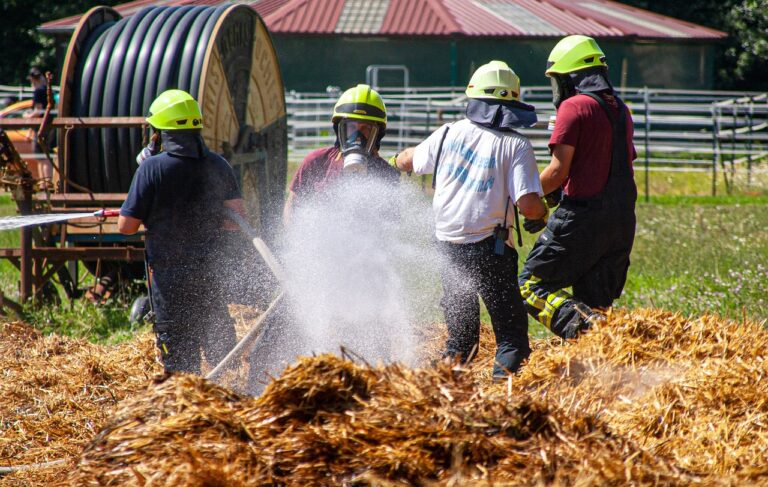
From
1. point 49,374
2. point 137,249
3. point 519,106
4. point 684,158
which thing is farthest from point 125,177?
point 684,158

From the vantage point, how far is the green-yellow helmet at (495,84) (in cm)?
568

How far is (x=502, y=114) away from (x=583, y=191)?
752 millimetres

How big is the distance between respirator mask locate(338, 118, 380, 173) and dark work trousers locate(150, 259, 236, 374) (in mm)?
1193

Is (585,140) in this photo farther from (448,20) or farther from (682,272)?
(448,20)

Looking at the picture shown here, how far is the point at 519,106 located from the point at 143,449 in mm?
3166

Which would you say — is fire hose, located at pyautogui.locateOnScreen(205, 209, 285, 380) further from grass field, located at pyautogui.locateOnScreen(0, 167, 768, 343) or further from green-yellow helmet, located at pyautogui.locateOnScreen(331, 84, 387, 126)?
grass field, located at pyautogui.locateOnScreen(0, 167, 768, 343)

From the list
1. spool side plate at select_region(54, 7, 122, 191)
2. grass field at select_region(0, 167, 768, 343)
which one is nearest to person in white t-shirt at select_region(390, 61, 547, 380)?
grass field at select_region(0, 167, 768, 343)

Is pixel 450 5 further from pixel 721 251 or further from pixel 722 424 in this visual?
pixel 722 424

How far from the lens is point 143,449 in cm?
357

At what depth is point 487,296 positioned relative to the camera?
5.73 metres

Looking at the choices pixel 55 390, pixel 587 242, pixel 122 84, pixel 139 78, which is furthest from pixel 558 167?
pixel 122 84

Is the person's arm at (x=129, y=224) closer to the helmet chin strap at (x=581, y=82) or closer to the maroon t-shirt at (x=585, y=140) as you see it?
the maroon t-shirt at (x=585, y=140)

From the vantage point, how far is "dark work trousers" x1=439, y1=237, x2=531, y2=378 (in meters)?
5.72

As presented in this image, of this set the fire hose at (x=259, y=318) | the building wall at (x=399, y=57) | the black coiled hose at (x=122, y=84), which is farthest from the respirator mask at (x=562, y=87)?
the building wall at (x=399, y=57)
